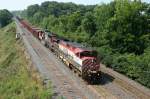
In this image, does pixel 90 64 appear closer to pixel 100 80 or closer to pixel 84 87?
pixel 100 80

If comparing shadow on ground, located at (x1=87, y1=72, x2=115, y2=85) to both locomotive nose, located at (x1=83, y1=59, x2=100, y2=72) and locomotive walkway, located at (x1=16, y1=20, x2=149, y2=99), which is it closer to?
locomotive walkway, located at (x1=16, y1=20, x2=149, y2=99)

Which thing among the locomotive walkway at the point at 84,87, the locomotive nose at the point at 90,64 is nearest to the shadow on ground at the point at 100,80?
the locomotive walkway at the point at 84,87

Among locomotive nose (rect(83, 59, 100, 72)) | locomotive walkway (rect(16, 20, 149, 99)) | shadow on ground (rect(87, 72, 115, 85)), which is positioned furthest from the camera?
locomotive nose (rect(83, 59, 100, 72))

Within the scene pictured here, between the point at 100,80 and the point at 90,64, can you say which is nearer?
the point at 90,64

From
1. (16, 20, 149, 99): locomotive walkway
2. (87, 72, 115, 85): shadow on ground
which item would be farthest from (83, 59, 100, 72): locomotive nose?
(16, 20, 149, 99): locomotive walkway

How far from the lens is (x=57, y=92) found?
97.7 feet

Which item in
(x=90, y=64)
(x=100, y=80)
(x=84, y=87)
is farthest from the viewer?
(x=100, y=80)

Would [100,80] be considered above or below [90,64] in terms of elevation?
below

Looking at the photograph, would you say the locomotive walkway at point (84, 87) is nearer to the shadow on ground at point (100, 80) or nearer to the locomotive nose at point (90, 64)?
the shadow on ground at point (100, 80)

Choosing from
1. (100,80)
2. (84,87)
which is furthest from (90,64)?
(84,87)

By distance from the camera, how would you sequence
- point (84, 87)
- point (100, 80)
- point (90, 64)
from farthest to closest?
point (100, 80)
point (90, 64)
point (84, 87)

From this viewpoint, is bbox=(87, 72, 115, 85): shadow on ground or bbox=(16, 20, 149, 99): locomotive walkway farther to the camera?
bbox=(87, 72, 115, 85): shadow on ground

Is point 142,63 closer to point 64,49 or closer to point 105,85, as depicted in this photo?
point 105,85

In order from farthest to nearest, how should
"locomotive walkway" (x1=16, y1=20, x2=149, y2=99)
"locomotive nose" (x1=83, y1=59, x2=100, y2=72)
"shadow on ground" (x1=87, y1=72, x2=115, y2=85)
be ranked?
1. "locomotive nose" (x1=83, y1=59, x2=100, y2=72)
2. "shadow on ground" (x1=87, y1=72, x2=115, y2=85)
3. "locomotive walkway" (x1=16, y1=20, x2=149, y2=99)
